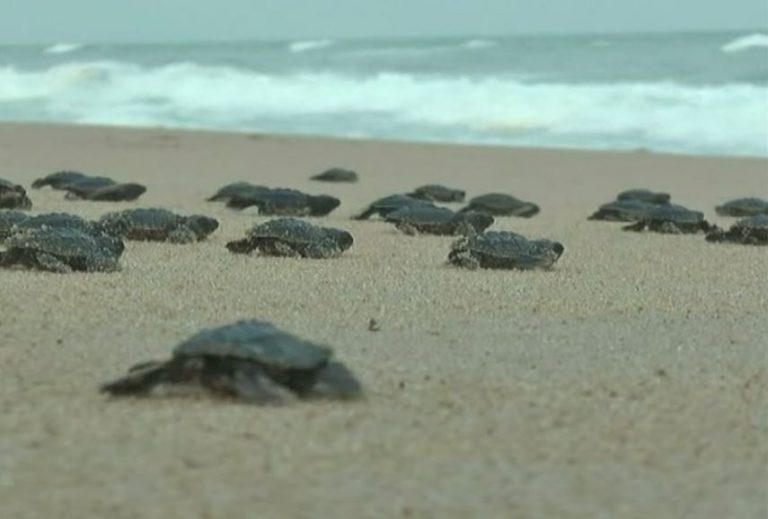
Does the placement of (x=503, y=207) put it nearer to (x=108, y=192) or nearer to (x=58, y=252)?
(x=108, y=192)

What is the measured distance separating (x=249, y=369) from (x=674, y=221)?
23.1ft

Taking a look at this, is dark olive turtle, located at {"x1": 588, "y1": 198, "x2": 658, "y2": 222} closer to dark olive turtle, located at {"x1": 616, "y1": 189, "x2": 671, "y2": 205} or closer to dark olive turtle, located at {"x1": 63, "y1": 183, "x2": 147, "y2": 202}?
dark olive turtle, located at {"x1": 616, "y1": 189, "x2": 671, "y2": 205}

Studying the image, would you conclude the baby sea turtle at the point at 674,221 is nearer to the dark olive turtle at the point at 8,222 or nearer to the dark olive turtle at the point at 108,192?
the dark olive turtle at the point at 108,192

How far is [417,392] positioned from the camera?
5.27m

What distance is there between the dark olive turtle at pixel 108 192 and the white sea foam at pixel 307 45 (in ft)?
112

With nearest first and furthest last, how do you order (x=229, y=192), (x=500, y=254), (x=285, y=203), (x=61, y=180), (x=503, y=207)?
(x=500, y=254) < (x=285, y=203) < (x=503, y=207) < (x=229, y=192) < (x=61, y=180)

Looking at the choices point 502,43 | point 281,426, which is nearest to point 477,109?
point 502,43

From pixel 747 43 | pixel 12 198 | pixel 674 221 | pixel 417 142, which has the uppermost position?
pixel 747 43

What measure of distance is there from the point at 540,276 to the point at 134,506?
4871 millimetres

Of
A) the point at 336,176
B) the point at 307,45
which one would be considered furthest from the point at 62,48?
the point at 336,176

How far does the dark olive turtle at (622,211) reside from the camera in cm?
1219

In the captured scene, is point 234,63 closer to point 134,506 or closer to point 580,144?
point 580,144

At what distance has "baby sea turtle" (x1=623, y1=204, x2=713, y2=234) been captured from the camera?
11.5 metres

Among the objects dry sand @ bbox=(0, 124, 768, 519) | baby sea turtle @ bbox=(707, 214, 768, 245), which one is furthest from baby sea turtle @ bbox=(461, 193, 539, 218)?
baby sea turtle @ bbox=(707, 214, 768, 245)
